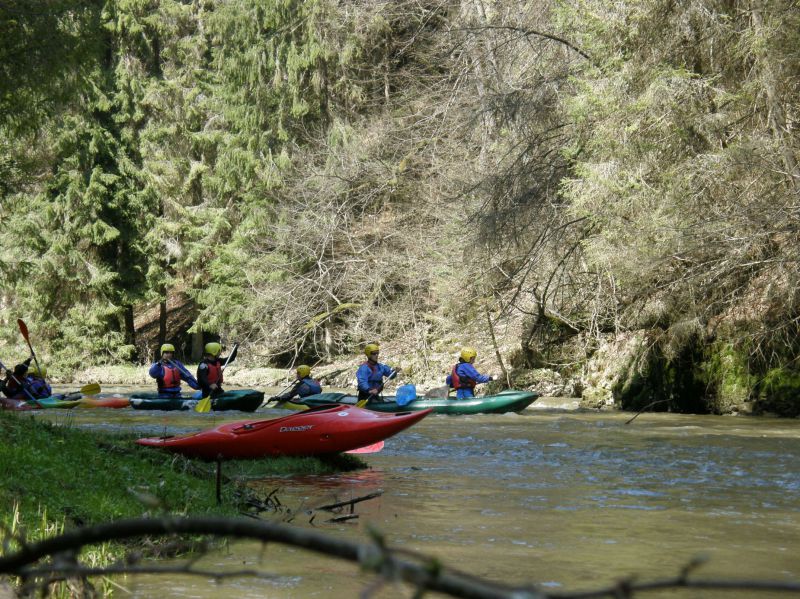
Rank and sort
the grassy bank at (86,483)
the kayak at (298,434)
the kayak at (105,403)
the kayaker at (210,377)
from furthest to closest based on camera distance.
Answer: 1. the kayak at (105,403)
2. the kayaker at (210,377)
3. the kayak at (298,434)
4. the grassy bank at (86,483)

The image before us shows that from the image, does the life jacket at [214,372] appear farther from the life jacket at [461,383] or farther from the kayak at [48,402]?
the life jacket at [461,383]

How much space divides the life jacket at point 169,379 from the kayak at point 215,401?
0.74 feet

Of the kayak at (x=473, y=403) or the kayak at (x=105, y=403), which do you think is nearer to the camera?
the kayak at (x=473, y=403)

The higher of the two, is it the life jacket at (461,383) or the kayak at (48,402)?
the kayak at (48,402)

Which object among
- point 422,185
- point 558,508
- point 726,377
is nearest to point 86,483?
point 558,508

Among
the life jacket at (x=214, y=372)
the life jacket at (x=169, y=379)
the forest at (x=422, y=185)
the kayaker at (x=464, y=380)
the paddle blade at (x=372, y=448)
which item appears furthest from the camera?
the kayaker at (x=464, y=380)

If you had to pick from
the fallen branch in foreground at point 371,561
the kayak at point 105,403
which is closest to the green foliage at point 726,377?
the kayak at point 105,403

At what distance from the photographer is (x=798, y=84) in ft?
44.9

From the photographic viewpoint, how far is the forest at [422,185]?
1359cm

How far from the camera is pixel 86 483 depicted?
6137 mm

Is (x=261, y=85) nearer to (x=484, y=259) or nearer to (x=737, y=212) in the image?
(x=484, y=259)

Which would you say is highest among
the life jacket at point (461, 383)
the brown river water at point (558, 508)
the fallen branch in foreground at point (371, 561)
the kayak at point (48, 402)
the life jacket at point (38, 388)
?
the fallen branch in foreground at point (371, 561)

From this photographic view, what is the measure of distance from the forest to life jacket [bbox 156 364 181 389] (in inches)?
155

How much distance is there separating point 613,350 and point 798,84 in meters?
6.60
